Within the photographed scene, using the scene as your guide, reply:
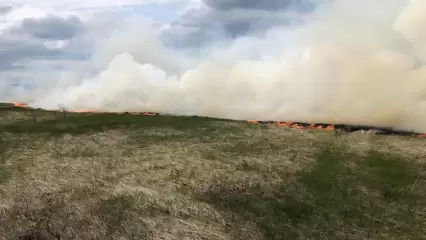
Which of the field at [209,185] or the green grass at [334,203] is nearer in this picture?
the field at [209,185]

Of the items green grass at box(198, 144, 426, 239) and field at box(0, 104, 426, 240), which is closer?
field at box(0, 104, 426, 240)

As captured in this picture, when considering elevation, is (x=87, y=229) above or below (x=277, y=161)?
below

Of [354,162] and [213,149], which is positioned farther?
[213,149]

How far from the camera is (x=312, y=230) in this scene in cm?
3612

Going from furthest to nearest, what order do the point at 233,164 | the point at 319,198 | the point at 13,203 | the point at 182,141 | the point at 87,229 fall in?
the point at 182,141, the point at 233,164, the point at 319,198, the point at 13,203, the point at 87,229

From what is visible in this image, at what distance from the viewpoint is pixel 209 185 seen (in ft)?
138

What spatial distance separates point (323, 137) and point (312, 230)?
2674cm

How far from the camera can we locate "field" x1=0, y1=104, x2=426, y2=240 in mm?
35500

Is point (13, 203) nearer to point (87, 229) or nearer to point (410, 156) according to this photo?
point (87, 229)

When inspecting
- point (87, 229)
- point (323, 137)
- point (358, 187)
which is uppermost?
point (323, 137)

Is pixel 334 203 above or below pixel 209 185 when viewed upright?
below

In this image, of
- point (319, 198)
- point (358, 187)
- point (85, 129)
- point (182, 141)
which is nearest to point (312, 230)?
point (319, 198)

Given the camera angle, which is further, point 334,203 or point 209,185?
point 209,185

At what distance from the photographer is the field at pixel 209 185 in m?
35.5
